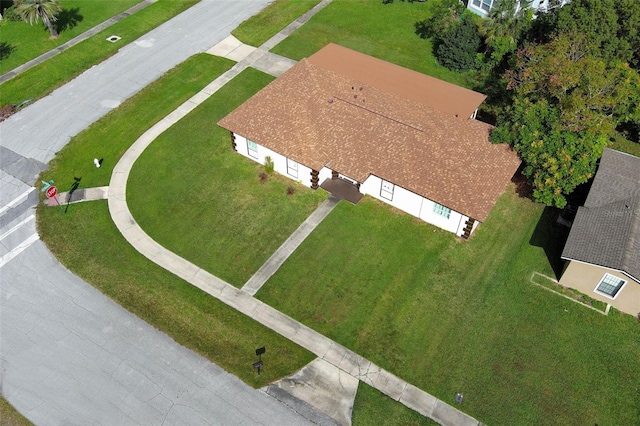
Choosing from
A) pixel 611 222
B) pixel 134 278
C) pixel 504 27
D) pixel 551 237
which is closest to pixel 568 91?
pixel 611 222

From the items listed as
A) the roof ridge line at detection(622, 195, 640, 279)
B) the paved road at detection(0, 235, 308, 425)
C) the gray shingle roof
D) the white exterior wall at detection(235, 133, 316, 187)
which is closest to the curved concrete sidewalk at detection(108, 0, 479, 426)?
the paved road at detection(0, 235, 308, 425)

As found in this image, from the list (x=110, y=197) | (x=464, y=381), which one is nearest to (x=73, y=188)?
(x=110, y=197)

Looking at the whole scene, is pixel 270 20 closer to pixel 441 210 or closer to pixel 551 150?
pixel 441 210

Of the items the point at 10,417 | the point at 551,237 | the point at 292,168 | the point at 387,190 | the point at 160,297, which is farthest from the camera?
the point at 292,168

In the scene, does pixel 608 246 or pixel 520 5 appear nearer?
pixel 608 246

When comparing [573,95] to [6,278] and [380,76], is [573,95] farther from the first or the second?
[6,278]

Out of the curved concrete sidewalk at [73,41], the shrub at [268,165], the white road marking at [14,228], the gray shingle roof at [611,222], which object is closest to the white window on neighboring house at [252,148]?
the shrub at [268,165]

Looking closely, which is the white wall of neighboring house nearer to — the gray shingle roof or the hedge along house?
the hedge along house
